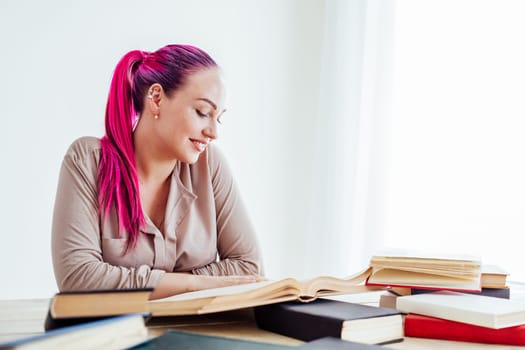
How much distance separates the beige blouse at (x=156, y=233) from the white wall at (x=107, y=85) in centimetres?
155

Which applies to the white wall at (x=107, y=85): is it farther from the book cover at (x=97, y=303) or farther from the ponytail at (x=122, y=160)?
the book cover at (x=97, y=303)

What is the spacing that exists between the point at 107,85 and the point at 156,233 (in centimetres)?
185

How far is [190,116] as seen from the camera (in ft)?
5.31

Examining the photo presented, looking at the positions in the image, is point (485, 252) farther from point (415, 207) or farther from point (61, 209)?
point (61, 209)

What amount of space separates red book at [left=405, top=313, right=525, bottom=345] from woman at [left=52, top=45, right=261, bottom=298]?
23.7 inches

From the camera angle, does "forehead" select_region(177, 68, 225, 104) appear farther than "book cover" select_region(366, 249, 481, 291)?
Yes

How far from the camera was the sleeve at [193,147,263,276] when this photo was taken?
1.71 metres

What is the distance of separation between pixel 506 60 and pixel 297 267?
1712 mm

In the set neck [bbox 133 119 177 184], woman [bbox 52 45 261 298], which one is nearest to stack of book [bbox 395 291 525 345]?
woman [bbox 52 45 261 298]

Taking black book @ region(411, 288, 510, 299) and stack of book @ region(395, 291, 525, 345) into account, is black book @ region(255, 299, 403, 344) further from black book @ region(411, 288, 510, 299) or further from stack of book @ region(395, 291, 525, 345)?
black book @ region(411, 288, 510, 299)

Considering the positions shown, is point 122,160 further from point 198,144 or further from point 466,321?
point 466,321

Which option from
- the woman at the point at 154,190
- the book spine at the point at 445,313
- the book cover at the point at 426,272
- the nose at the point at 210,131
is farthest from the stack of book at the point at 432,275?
the nose at the point at 210,131

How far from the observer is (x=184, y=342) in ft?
2.35

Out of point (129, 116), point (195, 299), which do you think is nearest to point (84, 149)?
point (129, 116)
